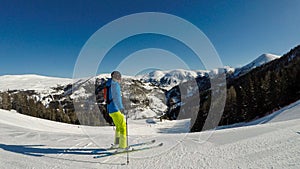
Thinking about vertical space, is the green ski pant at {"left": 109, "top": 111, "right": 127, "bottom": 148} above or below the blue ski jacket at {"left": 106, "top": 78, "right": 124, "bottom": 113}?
below

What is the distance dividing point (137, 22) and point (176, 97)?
169 meters

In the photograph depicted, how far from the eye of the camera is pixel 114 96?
17.3 feet

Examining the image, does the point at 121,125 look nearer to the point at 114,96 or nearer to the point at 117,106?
the point at 117,106

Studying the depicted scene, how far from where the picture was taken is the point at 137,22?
31.0 feet

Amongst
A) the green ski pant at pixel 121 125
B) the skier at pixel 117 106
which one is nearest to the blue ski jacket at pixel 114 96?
the skier at pixel 117 106

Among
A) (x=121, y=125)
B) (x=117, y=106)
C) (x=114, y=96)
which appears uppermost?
(x=114, y=96)

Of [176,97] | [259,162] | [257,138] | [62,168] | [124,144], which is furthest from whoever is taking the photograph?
[176,97]

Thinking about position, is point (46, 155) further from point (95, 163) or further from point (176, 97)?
point (176, 97)

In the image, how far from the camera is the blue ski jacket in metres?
5.25

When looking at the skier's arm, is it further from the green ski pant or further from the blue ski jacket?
the green ski pant

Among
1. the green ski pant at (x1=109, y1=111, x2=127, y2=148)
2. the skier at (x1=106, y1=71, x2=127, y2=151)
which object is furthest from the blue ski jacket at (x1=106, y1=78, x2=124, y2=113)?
the green ski pant at (x1=109, y1=111, x2=127, y2=148)

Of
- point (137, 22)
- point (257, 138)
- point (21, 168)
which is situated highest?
point (137, 22)

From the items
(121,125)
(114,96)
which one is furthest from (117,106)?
(121,125)

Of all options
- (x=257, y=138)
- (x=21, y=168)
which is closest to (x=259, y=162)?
(x=257, y=138)
